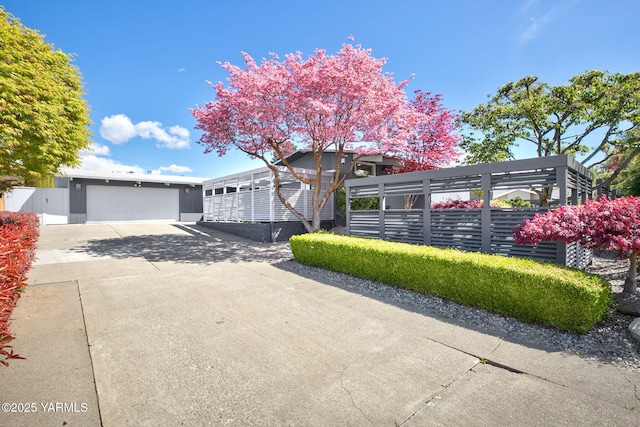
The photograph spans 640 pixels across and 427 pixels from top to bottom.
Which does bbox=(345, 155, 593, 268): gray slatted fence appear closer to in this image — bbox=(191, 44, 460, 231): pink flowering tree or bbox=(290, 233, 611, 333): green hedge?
bbox=(290, 233, 611, 333): green hedge

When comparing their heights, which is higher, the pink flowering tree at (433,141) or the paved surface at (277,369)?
the pink flowering tree at (433,141)

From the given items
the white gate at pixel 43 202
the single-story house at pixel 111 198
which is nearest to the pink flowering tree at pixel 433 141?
the single-story house at pixel 111 198

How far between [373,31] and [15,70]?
9011 mm

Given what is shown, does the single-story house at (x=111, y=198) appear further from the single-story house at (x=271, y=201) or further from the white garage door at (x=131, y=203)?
the single-story house at (x=271, y=201)

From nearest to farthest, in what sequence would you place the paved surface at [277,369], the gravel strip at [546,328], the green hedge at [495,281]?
1. the paved surface at [277,369]
2. the gravel strip at [546,328]
3. the green hedge at [495,281]

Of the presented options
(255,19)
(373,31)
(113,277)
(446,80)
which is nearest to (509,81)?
(446,80)

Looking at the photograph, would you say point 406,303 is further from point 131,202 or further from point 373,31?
point 131,202

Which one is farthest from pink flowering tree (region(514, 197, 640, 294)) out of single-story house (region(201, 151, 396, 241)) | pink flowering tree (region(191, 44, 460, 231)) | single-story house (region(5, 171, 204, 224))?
single-story house (region(5, 171, 204, 224))

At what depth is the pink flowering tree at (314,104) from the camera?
8.30 metres

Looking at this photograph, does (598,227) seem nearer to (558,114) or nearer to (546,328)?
(546,328)

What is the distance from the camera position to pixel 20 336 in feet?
11.3

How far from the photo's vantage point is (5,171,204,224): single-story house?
16.2m

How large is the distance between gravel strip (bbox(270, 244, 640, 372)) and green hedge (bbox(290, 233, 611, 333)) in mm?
130

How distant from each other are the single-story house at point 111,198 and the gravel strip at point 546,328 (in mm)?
17690
